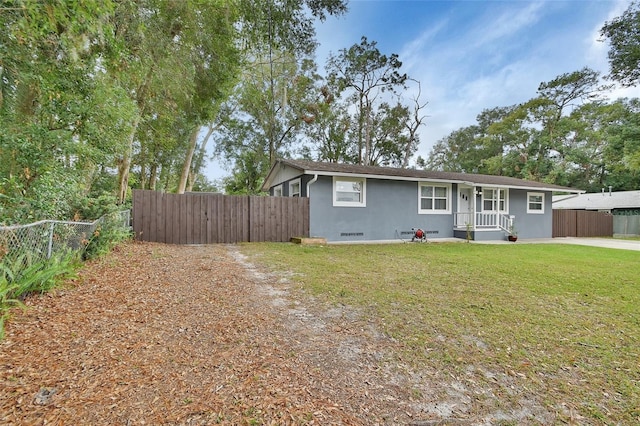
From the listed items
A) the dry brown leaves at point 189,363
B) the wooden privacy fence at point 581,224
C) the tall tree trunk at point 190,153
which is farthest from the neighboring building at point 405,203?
the dry brown leaves at point 189,363

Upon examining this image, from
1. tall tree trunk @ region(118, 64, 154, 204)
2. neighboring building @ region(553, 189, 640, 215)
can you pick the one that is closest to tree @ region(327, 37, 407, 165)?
tall tree trunk @ region(118, 64, 154, 204)

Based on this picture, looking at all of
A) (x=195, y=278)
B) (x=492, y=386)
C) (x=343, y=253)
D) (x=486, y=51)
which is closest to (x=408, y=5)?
(x=486, y=51)

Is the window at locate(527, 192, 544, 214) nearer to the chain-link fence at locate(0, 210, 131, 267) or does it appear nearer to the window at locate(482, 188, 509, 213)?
the window at locate(482, 188, 509, 213)

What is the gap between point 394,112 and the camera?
82.4 ft

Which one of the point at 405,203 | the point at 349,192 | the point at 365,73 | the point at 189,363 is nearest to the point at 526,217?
the point at 405,203

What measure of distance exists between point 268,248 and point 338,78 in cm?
1892

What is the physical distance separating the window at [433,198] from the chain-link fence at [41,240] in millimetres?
11003

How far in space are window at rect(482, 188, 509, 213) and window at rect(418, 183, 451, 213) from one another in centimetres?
213

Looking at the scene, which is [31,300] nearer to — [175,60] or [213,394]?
[213,394]

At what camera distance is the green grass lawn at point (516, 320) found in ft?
6.41

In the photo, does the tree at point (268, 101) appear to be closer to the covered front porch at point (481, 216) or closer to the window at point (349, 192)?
the window at point (349, 192)

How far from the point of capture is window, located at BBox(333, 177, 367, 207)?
1079 cm

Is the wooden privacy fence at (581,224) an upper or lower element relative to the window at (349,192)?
lower

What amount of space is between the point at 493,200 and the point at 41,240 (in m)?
15.4
